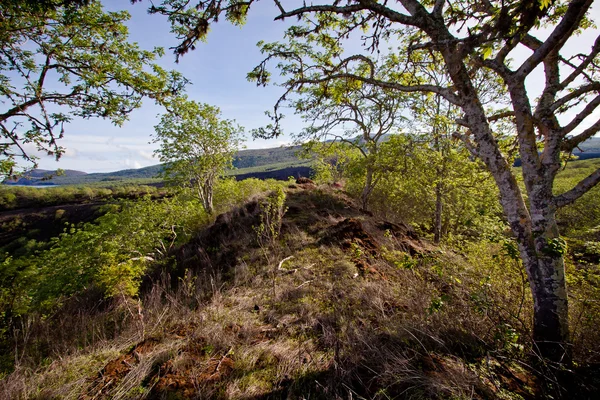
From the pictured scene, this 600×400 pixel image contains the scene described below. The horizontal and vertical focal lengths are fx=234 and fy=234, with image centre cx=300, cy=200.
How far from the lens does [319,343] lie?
3641 mm

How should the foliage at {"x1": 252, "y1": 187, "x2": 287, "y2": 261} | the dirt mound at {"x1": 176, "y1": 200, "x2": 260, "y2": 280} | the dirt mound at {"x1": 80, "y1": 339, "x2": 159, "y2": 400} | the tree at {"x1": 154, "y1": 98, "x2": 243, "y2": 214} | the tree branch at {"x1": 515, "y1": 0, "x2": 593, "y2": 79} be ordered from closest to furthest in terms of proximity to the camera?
the tree branch at {"x1": 515, "y1": 0, "x2": 593, "y2": 79}
the dirt mound at {"x1": 80, "y1": 339, "x2": 159, "y2": 400}
the foliage at {"x1": 252, "y1": 187, "x2": 287, "y2": 261}
the dirt mound at {"x1": 176, "y1": 200, "x2": 260, "y2": 280}
the tree at {"x1": 154, "y1": 98, "x2": 243, "y2": 214}

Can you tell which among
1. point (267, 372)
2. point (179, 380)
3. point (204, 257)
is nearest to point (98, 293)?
point (204, 257)

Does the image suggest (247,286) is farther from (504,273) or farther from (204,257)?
(504,273)

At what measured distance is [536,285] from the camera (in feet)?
9.16

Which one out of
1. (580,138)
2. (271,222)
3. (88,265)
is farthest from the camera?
(88,265)

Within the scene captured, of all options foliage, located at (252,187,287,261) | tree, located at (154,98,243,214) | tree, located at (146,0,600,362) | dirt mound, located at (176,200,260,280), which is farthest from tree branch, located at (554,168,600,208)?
tree, located at (154,98,243,214)

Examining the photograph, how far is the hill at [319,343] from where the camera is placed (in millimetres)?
2492

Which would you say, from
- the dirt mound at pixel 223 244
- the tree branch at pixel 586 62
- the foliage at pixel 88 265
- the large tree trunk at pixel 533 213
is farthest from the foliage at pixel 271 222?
the tree branch at pixel 586 62

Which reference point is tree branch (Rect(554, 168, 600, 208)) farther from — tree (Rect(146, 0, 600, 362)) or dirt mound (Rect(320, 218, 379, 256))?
dirt mound (Rect(320, 218, 379, 256))

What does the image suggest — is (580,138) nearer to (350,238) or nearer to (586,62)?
(586,62)

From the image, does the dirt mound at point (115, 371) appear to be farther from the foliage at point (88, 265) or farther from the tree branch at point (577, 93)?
the tree branch at point (577, 93)

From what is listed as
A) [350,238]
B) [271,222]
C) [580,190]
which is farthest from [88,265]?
[580,190]

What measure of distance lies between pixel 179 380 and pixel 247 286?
308cm

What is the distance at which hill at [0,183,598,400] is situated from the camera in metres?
2.49
